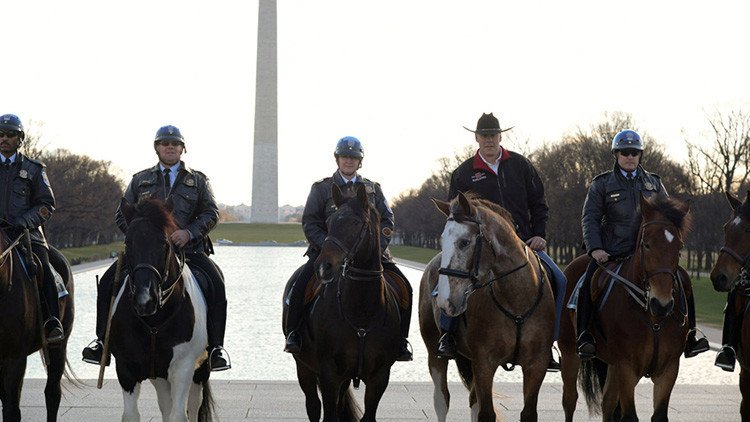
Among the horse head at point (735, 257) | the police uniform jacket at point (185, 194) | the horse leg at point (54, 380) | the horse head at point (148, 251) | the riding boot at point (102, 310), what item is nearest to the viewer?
the horse head at point (148, 251)

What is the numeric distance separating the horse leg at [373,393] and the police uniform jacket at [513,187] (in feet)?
6.82

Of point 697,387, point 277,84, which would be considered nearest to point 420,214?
point 277,84

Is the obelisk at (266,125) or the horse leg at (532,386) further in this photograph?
the obelisk at (266,125)

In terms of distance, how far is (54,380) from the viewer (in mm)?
11031

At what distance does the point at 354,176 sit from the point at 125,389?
10.7 ft

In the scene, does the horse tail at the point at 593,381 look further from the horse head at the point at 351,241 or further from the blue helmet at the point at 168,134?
the blue helmet at the point at 168,134

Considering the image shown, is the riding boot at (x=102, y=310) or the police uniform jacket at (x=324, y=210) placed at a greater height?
the police uniform jacket at (x=324, y=210)

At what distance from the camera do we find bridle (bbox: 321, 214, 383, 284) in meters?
8.77

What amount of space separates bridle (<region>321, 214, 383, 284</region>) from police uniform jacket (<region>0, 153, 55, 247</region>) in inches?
133

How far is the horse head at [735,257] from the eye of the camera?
33.7ft

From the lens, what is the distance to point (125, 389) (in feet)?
29.6

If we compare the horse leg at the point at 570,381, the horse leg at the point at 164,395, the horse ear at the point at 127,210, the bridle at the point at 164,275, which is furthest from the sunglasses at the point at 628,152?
the horse leg at the point at 164,395

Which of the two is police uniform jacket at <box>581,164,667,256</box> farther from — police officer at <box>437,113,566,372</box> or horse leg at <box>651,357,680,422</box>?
horse leg at <box>651,357,680,422</box>

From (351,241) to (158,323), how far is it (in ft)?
6.28
